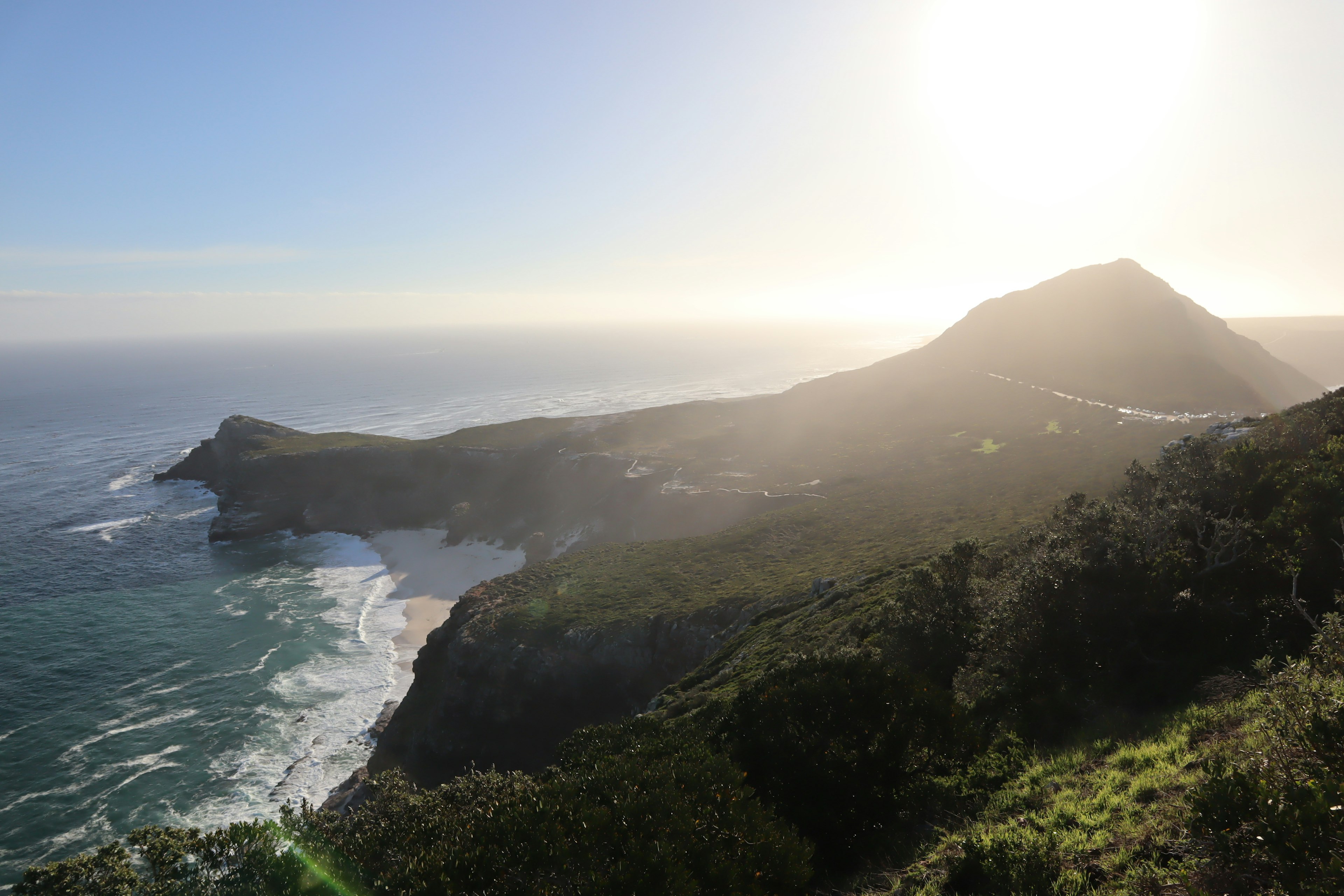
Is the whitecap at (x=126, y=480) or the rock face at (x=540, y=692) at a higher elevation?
the whitecap at (x=126, y=480)

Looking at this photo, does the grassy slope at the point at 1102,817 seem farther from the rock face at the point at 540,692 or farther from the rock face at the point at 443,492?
the rock face at the point at 443,492

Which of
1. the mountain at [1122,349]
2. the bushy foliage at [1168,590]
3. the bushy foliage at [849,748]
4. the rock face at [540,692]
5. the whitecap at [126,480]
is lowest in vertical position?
the rock face at [540,692]

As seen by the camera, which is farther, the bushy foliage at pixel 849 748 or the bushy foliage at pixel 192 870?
the bushy foliage at pixel 849 748

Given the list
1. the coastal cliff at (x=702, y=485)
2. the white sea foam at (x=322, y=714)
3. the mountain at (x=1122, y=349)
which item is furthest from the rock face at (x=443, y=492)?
the mountain at (x=1122, y=349)

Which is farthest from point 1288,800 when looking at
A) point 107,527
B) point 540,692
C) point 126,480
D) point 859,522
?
point 126,480

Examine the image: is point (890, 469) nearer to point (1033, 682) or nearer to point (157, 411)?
point (1033, 682)

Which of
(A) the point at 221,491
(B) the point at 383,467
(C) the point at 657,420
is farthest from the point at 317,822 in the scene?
(A) the point at 221,491
